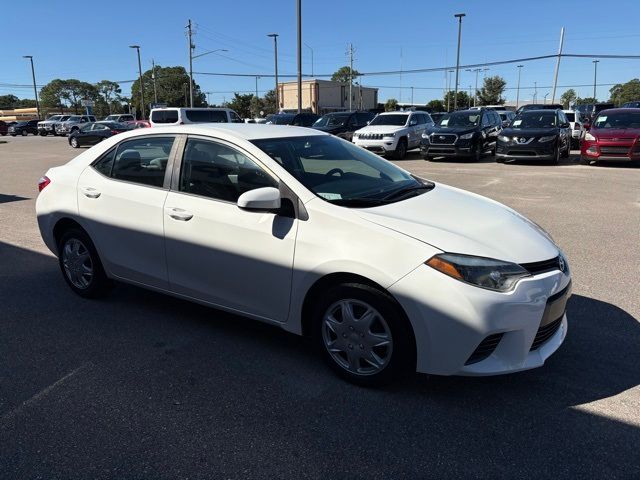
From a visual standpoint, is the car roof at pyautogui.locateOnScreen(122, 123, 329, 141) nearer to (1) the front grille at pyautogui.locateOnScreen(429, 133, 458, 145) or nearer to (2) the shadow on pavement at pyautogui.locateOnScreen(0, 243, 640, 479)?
(2) the shadow on pavement at pyautogui.locateOnScreen(0, 243, 640, 479)

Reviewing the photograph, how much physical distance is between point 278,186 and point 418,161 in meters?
16.2

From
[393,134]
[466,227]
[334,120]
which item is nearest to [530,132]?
[393,134]

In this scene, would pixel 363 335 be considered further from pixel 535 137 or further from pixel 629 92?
pixel 629 92

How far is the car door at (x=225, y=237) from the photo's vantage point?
3432 millimetres

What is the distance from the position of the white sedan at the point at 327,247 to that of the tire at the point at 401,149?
15.4 metres

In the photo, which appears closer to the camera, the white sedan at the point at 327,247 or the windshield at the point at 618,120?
the white sedan at the point at 327,247

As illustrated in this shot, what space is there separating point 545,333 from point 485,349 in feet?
1.56

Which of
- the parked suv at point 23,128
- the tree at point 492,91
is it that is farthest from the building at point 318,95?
the parked suv at point 23,128

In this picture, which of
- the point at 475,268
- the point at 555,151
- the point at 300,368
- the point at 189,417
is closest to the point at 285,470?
the point at 189,417

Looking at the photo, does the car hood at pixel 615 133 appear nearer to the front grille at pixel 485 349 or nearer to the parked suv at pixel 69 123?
the front grille at pixel 485 349

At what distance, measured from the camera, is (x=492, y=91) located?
88438mm

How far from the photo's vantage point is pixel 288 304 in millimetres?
3430

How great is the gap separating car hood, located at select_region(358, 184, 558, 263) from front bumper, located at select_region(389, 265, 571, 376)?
0.63ft

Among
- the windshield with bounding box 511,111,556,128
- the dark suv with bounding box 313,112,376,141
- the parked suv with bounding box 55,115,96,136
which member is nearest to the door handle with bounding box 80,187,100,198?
the windshield with bounding box 511,111,556,128
